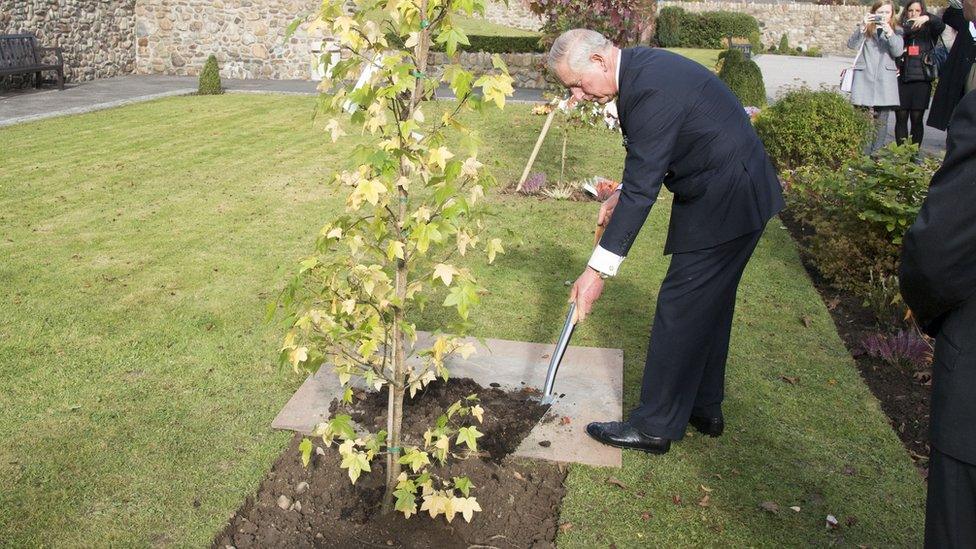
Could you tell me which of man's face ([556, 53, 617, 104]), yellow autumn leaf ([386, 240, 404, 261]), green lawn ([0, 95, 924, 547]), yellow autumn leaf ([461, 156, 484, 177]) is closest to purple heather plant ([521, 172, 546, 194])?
green lawn ([0, 95, 924, 547])

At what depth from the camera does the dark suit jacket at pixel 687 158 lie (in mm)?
3514

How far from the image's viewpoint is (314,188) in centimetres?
913

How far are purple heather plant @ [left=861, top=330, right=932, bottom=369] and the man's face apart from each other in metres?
2.72

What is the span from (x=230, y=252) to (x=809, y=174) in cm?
513

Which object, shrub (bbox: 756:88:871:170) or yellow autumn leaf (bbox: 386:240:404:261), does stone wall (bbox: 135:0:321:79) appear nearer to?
shrub (bbox: 756:88:871:170)

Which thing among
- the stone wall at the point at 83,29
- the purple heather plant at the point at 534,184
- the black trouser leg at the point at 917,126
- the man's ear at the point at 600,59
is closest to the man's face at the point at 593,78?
the man's ear at the point at 600,59

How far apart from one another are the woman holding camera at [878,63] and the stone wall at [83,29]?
1411 centimetres

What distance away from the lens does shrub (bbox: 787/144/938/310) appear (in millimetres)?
5797

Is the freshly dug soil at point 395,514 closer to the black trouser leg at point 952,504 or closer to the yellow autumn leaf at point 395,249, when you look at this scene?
the yellow autumn leaf at point 395,249

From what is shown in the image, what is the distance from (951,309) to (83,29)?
18.6 m

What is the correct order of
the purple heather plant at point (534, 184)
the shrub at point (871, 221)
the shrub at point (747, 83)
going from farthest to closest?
the shrub at point (747, 83) → the purple heather plant at point (534, 184) → the shrub at point (871, 221)

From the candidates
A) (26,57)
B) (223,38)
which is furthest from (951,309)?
(223,38)

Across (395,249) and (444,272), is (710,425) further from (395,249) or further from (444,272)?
(395,249)

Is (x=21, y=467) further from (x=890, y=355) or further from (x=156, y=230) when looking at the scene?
(x=890, y=355)
